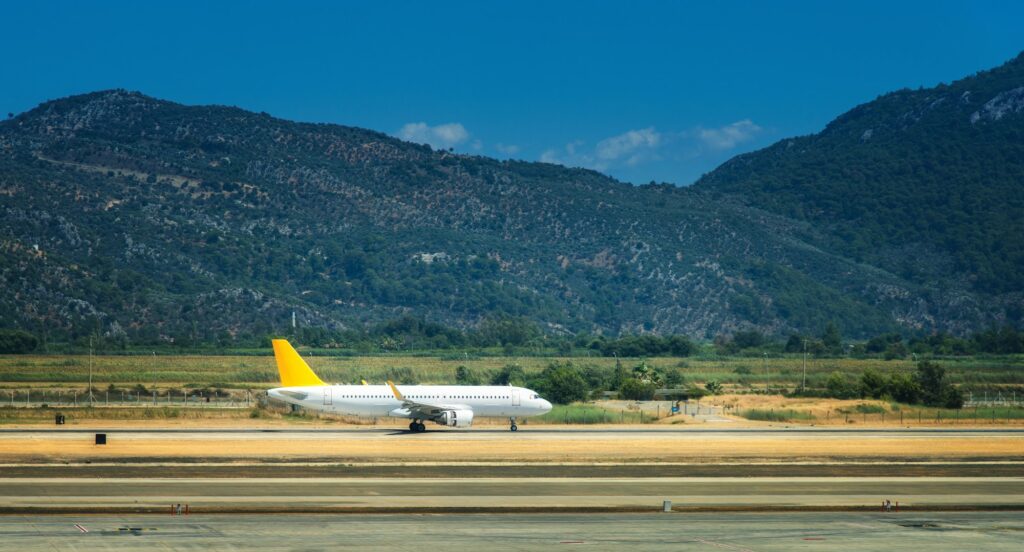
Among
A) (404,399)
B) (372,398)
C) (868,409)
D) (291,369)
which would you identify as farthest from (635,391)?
(291,369)

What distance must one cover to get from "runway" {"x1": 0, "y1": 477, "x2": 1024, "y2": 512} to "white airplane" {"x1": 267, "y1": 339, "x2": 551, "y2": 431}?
19862 mm

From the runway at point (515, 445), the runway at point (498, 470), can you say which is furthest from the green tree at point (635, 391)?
the runway at point (498, 470)

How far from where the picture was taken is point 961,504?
4297 cm

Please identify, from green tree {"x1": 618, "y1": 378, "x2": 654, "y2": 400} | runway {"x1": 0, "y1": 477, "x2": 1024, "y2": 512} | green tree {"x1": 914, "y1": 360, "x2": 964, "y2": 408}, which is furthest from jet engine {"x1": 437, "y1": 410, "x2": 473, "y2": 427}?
green tree {"x1": 914, "y1": 360, "x2": 964, "y2": 408}

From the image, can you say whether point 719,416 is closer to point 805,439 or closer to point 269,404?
point 805,439

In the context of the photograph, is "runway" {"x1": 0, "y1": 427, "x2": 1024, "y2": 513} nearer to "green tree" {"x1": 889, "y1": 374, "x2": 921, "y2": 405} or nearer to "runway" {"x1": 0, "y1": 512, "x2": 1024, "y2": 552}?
"runway" {"x1": 0, "y1": 512, "x2": 1024, "y2": 552}

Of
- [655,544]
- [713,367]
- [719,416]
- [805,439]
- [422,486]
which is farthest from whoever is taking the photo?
[713,367]

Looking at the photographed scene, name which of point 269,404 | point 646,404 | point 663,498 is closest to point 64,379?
point 269,404

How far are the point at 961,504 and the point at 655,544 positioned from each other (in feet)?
46.7

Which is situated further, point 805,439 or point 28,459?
point 805,439

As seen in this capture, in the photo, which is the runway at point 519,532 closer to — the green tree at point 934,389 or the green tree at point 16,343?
the green tree at point 934,389

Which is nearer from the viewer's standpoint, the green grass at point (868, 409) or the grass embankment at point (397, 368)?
the green grass at point (868, 409)

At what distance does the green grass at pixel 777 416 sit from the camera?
81062mm

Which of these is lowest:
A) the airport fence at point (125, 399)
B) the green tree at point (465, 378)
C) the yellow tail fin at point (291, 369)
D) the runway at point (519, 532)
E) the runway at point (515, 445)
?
the runway at point (519, 532)
